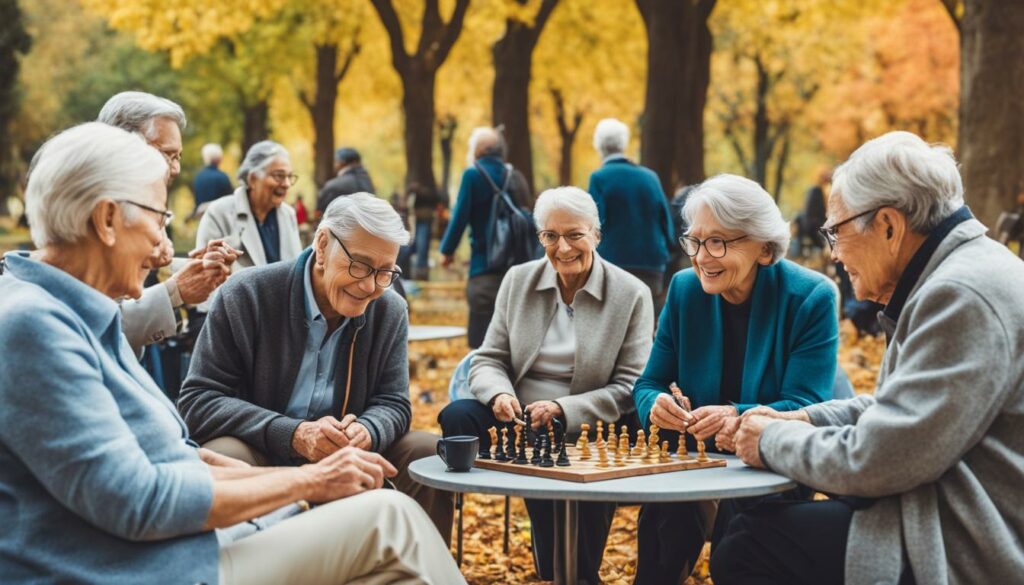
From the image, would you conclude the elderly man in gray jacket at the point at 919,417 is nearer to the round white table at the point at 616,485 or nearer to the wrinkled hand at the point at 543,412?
the round white table at the point at 616,485

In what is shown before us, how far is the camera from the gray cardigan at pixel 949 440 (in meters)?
3.24

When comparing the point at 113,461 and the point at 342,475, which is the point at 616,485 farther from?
the point at 113,461

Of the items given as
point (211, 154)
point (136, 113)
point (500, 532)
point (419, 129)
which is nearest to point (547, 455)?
point (136, 113)

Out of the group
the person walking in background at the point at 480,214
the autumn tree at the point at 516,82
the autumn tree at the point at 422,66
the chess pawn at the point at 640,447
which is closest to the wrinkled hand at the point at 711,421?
the chess pawn at the point at 640,447

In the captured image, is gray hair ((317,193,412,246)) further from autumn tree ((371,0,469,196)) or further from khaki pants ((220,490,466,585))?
autumn tree ((371,0,469,196))

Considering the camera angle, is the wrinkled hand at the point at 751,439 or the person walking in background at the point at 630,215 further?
the person walking in background at the point at 630,215

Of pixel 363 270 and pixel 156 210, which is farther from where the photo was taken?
pixel 363 270

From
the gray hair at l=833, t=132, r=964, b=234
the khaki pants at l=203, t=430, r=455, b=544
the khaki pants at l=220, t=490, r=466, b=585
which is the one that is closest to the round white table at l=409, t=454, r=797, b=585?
the khaki pants at l=220, t=490, r=466, b=585

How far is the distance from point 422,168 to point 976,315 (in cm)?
2013

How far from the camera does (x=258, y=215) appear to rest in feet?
23.9

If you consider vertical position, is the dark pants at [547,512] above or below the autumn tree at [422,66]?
below

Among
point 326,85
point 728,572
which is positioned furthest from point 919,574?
point 326,85

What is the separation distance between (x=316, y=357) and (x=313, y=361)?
2cm

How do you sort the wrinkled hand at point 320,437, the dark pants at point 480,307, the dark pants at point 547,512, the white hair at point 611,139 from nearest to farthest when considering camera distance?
the wrinkled hand at point 320,437, the dark pants at point 547,512, the dark pants at point 480,307, the white hair at point 611,139
